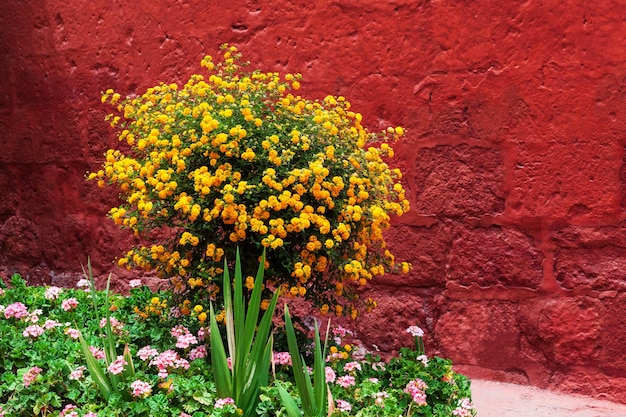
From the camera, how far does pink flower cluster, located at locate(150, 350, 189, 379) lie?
292 centimetres

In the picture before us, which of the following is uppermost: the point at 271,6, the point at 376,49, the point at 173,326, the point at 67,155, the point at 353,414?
the point at 271,6

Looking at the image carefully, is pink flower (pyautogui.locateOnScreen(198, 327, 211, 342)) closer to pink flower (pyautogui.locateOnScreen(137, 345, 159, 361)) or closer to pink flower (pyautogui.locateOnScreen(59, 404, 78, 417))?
pink flower (pyautogui.locateOnScreen(137, 345, 159, 361))

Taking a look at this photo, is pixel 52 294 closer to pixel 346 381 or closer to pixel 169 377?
pixel 169 377

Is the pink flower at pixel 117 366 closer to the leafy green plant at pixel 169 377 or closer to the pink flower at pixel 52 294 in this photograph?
the leafy green plant at pixel 169 377

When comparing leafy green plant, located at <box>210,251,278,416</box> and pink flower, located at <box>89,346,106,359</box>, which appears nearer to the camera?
leafy green plant, located at <box>210,251,278,416</box>

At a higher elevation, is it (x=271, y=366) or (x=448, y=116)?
(x=448, y=116)

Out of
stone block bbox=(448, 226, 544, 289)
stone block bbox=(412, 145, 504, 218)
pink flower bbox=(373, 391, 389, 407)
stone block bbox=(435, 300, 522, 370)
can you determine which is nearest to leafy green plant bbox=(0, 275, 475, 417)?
pink flower bbox=(373, 391, 389, 407)

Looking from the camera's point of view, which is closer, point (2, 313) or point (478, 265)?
point (2, 313)

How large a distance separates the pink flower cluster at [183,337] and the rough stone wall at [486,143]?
4.29 feet

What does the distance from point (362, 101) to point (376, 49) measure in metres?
0.27

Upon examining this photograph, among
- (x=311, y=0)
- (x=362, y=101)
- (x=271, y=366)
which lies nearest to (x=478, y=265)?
(x=362, y=101)

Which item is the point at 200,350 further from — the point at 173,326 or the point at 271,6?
the point at 271,6

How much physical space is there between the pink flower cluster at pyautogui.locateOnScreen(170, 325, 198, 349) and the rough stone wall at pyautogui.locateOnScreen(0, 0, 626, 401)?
1.31 m

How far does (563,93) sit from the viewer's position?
12.6 ft
